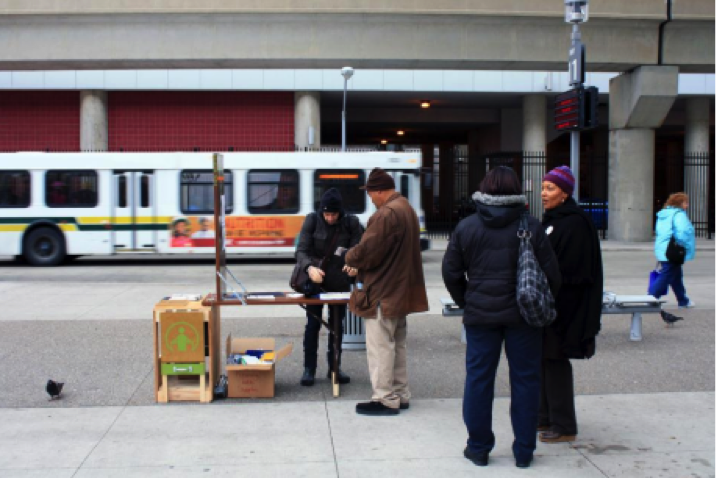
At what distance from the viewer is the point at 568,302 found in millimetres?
5219

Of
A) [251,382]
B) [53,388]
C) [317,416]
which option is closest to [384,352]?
[317,416]

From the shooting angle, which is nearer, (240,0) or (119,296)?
(119,296)

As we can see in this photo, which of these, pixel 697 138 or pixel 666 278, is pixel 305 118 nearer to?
pixel 697 138

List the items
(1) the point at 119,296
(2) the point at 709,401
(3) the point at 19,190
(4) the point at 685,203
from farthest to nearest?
(3) the point at 19,190 → (1) the point at 119,296 → (4) the point at 685,203 → (2) the point at 709,401

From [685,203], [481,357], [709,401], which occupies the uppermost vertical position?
[685,203]

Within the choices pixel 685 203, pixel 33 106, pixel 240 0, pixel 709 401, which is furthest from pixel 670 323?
pixel 33 106

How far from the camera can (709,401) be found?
21.0ft

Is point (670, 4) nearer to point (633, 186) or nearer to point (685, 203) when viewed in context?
point (633, 186)

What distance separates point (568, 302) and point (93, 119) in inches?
1061

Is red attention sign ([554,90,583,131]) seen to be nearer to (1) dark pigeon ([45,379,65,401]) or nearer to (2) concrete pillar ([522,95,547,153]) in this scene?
(1) dark pigeon ([45,379,65,401])

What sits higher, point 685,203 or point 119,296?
point 685,203

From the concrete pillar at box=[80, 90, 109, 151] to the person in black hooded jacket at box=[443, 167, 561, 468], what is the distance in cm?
2668

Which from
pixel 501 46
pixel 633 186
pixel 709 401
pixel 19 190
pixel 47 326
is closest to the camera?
pixel 709 401

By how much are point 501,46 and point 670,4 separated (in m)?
4.86
